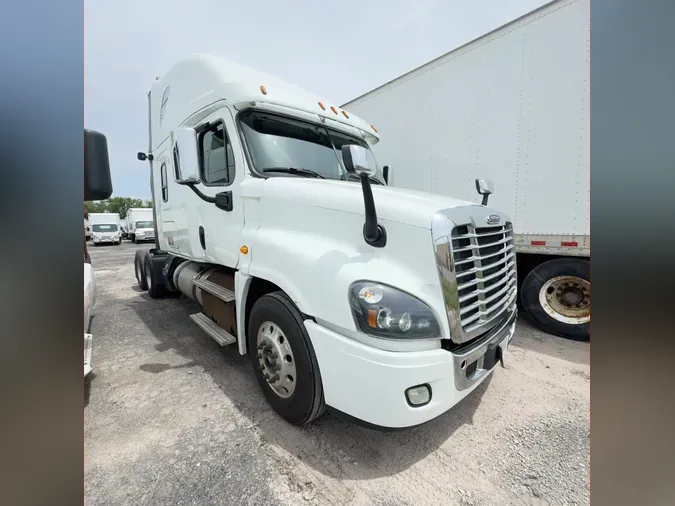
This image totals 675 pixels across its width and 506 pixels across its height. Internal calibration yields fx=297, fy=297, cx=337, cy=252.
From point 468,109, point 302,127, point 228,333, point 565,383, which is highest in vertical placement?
point 468,109

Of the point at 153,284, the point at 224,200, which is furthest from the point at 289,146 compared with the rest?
the point at 153,284

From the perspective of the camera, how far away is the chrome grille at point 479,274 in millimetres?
1994

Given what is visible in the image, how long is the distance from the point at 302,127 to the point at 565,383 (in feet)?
12.8

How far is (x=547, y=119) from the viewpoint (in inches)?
156

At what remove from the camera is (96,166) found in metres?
1.64

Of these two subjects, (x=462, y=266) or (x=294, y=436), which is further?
(x=294, y=436)

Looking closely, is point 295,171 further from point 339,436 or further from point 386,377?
point 339,436

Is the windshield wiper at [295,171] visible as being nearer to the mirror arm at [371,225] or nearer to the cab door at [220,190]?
the cab door at [220,190]

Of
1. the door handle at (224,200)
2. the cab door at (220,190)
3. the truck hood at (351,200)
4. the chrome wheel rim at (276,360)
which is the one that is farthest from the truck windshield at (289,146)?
the chrome wheel rim at (276,360)

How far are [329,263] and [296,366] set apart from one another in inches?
32.9

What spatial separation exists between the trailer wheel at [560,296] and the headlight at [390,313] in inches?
141

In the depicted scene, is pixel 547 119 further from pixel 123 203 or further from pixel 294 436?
pixel 123 203

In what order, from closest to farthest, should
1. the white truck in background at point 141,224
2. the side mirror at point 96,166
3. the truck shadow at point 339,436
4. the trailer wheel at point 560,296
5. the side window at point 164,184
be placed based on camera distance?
the side mirror at point 96,166, the truck shadow at point 339,436, the trailer wheel at point 560,296, the side window at point 164,184, the white truck in background at point 141,224
